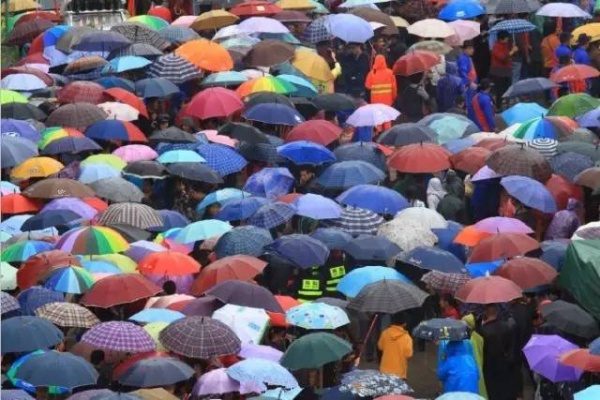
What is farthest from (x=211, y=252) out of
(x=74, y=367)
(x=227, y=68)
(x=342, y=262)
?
(x=227, y=68)

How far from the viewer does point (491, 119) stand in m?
24.2

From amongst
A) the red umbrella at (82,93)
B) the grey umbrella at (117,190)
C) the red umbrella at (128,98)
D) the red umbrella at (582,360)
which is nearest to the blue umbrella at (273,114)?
the red umbrella at (128,98)

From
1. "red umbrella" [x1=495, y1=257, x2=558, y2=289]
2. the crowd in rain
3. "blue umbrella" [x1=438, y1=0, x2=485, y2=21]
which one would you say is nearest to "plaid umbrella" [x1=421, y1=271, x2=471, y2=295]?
the crowd in rain

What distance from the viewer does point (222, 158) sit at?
70.4 ft

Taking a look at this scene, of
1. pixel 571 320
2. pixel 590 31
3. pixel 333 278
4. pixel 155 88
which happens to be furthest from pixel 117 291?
pixel 590 31

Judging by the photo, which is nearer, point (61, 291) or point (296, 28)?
point (61, 291)

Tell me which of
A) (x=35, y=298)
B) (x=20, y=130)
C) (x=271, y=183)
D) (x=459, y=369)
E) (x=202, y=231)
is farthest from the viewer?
(x=20, y=130)

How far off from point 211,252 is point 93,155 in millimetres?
3248

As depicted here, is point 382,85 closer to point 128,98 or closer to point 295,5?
point 295,5

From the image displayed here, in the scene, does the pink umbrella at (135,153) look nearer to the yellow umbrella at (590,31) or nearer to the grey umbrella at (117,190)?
the grey umbrella at (117,190)

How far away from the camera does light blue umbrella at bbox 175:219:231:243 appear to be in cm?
1888

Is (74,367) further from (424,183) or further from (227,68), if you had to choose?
(227,68)

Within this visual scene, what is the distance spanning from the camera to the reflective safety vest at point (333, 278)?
60.2ft

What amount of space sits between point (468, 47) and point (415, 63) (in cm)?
196
